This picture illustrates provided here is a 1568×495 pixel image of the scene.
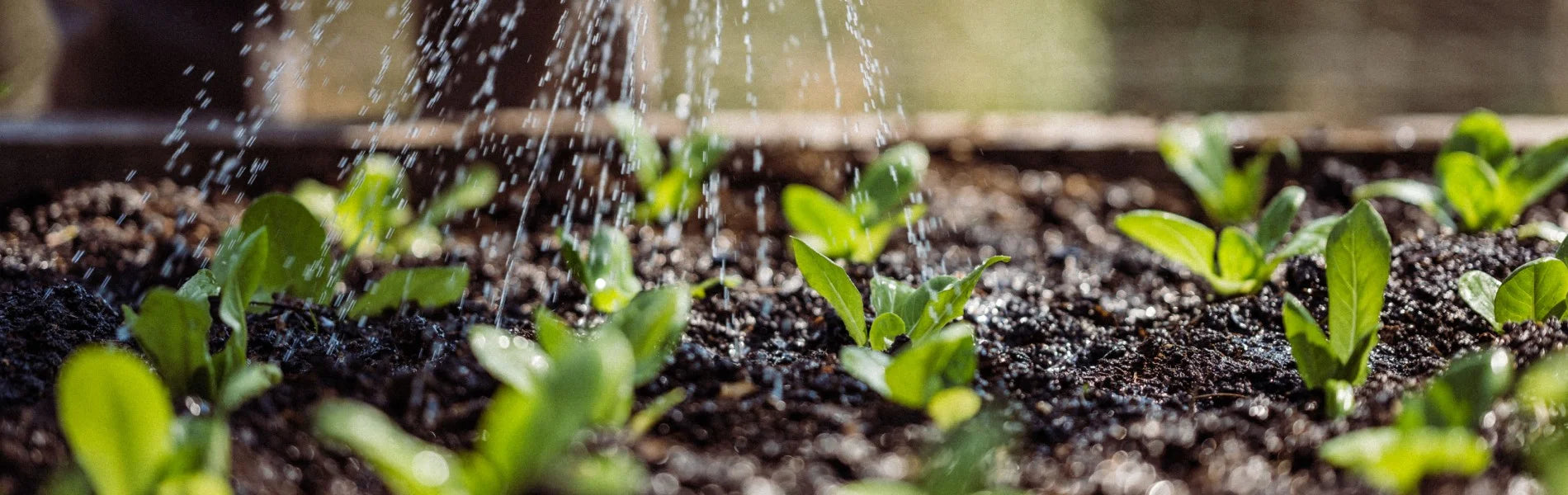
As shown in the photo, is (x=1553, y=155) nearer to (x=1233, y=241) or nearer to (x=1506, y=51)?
(x=1233, y=241)

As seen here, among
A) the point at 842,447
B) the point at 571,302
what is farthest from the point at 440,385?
the point at 571,302

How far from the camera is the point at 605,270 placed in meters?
1.47

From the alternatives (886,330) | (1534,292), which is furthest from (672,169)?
(1534,292)

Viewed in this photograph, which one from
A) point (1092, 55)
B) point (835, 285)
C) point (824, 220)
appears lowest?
point (1092, 55)

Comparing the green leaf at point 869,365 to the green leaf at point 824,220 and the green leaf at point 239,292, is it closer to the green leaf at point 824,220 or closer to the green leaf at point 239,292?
the green leaf at point 239,292

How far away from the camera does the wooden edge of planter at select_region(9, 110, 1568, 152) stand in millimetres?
2395

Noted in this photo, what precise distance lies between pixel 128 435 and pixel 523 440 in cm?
27

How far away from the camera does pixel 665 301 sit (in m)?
0.95

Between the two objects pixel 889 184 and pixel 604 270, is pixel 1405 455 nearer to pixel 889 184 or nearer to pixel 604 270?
pixel 604 270

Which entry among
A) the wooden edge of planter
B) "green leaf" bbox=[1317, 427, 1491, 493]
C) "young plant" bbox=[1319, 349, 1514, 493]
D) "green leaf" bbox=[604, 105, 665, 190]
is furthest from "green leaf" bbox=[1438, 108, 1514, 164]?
"green leaf" bbox=[604, 105, 665, 190]

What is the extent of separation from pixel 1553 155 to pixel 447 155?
2102 millimetres

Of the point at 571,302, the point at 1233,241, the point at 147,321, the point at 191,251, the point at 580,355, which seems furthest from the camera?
the point at 191,251

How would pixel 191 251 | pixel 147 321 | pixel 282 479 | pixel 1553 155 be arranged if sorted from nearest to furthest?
pixel 282 479 < pixel 147 321 < pixel 1553 155 < pixel 191 251

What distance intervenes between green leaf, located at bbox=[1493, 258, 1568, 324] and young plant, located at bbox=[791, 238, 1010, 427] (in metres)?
0.59
